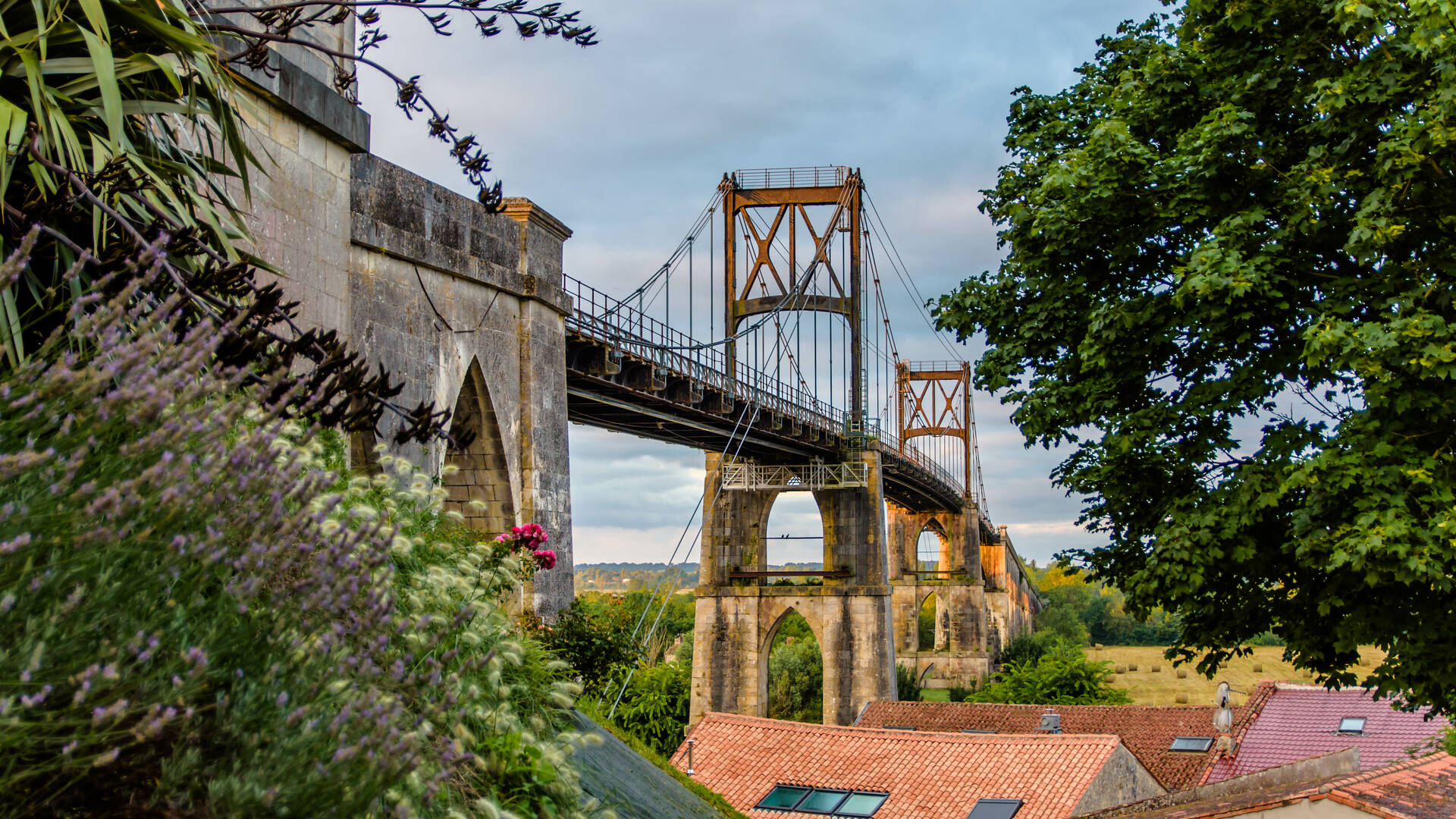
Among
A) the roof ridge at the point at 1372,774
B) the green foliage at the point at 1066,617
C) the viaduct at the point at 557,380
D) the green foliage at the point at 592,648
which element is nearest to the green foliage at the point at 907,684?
the viaduct at the point at 557,380

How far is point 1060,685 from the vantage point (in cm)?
4091

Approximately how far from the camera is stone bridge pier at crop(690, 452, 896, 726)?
31.9m

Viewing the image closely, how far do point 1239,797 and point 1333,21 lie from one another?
9.69 metres

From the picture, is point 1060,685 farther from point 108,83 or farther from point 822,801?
point 108,83

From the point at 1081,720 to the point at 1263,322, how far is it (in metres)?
Answer: 19.8

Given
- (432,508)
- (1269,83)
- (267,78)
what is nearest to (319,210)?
(267,78)

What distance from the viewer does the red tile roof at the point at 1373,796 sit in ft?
38.7

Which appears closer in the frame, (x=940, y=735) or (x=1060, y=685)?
(x=940, y=735)

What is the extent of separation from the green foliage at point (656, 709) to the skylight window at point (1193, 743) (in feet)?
50.9

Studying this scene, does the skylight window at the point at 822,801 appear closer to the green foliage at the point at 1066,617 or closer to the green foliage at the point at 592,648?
the green foliage at the point at 592,648

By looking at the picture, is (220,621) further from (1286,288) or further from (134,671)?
(1286,288)

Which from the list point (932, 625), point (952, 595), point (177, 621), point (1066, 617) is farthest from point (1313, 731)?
point (1066, 617)

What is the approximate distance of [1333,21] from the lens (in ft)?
27.9

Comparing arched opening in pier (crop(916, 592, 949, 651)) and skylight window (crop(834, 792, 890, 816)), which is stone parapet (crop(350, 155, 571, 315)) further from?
arched opening in pier (crop(916, 592, 949, 651))
